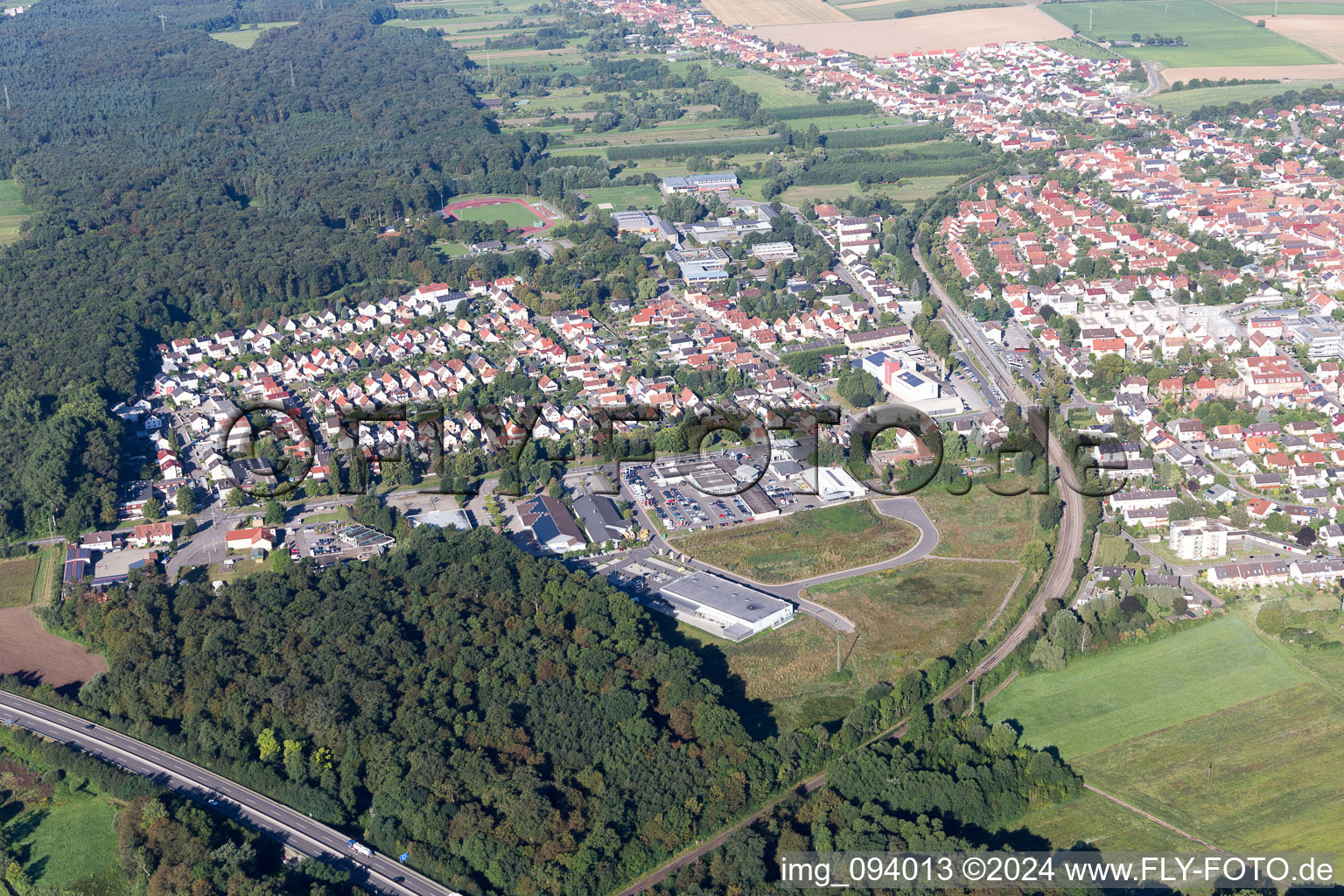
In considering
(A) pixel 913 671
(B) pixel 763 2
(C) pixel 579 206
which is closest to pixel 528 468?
(A) pixel 913 671

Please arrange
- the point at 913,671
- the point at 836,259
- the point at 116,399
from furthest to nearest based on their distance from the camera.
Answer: the point at 836,259
the point at 116,399
the point at 913,671

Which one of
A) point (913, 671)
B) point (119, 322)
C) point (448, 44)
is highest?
point (448, 44)

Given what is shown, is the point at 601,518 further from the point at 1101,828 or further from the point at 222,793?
the point at 1101,828

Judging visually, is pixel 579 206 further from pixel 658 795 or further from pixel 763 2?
pixel 763 2

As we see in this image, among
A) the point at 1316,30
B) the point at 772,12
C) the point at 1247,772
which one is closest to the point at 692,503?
the point at 1247,772

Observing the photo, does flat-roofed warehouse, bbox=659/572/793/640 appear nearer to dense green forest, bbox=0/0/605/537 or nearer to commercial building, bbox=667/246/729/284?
dense green forest, bbox=0/0/605/537

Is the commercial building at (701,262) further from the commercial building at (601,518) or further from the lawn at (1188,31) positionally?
the lawn at (1188,31)

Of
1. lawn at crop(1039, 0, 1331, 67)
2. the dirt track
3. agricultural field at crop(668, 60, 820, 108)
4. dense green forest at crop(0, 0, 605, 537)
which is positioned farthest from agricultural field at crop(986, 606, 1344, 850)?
lawn at crop(1039, 0, 1331, 67)
